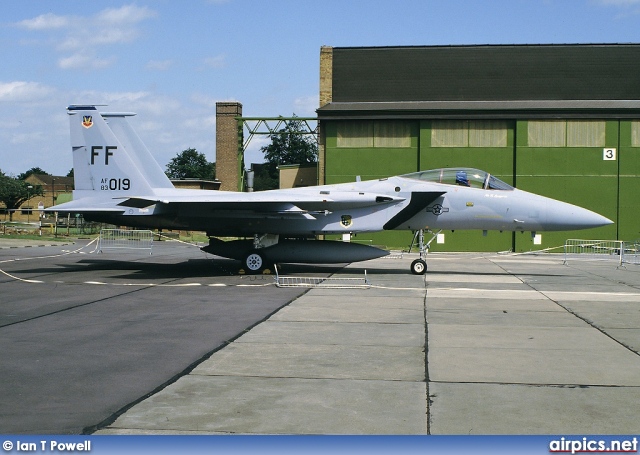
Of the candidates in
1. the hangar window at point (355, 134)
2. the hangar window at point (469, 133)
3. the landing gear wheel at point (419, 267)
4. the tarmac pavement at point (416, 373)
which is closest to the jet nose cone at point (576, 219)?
the landing gear wheel at point (419, 267)

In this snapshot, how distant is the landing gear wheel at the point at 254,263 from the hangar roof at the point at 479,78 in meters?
17.0

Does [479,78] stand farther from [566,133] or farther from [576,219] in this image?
[576,219]

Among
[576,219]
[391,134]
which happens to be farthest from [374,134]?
[576,219]

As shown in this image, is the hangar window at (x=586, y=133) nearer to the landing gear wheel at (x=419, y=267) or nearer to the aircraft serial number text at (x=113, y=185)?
the landing gear wheel at (x=419, y=267)

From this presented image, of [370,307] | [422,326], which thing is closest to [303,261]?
[370,307]

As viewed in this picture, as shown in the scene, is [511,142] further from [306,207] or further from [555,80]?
[306,207]

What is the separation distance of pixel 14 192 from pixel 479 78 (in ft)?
219

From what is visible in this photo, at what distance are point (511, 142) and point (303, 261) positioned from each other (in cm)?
1881

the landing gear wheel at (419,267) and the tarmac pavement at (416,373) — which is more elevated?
the landing gear wheel at (419,267)

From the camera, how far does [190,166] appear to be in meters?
118

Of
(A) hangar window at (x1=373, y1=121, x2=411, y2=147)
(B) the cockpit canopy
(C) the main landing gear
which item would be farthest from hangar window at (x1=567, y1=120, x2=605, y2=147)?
(C) the main landing gear

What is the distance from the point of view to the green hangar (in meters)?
32.4

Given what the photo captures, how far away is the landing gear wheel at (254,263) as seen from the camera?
17.4 m

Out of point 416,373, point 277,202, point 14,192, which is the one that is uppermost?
point 14,192
